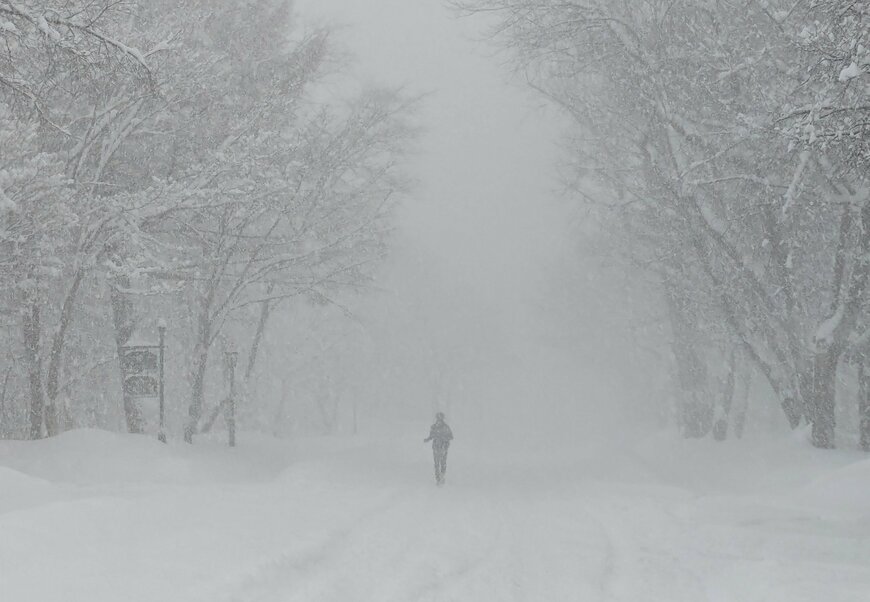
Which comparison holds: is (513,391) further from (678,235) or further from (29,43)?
(29,43)

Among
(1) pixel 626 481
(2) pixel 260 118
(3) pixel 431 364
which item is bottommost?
(1) pixel 626 481

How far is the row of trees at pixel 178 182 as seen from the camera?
13117 millimetres

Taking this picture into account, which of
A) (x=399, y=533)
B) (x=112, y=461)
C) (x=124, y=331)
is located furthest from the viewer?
(x=124, y=331)

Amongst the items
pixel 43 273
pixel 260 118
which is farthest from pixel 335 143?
pixel 43 273

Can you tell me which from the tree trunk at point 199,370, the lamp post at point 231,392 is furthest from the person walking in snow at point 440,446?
the tree trunk at point 199,370

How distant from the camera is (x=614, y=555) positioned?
948 cm

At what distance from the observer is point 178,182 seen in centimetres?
1516

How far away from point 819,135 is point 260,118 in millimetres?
11917

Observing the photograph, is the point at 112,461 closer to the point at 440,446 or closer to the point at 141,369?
the point at 141,369

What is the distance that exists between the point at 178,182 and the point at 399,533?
27.0ft

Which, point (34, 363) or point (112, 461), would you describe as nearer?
point (112, 461)

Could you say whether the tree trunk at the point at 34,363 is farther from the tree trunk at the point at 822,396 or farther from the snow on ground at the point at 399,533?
the tree trunk at the point at 822,396

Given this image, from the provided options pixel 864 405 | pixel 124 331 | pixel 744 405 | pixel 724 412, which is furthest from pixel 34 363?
pixel 744 405

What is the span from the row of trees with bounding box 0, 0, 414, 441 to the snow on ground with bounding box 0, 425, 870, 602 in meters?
3.28
